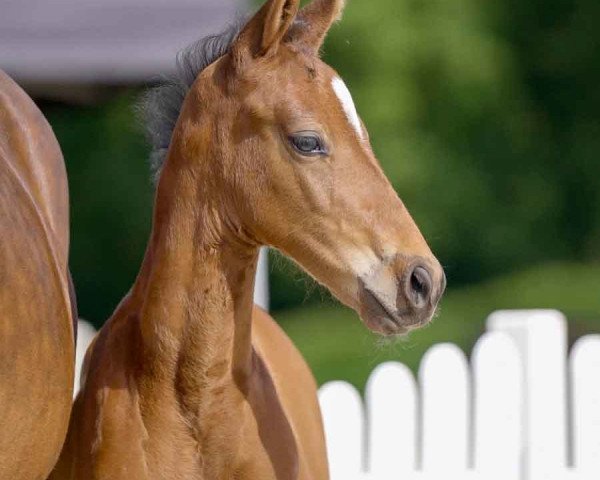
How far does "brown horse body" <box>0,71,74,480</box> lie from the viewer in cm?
286

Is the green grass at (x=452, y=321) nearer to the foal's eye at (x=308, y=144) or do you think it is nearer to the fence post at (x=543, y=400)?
the fence post at (x=543, y=400)

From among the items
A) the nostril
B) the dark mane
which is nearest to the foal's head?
the nostril

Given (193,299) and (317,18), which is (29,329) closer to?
(193,299)

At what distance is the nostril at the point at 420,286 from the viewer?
3061 mm

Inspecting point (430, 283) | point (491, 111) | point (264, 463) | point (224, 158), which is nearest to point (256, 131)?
point (224, 158)

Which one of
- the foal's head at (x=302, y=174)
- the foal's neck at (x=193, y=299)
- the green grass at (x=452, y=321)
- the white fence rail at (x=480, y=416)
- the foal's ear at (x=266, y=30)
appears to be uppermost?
the foal's ear at (x=266, y=30)

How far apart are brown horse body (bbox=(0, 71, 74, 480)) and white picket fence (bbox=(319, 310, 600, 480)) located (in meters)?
1.95

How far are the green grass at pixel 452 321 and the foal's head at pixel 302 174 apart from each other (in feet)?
14.6

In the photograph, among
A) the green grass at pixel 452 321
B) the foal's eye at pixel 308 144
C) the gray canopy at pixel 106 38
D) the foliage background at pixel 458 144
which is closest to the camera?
the foal's eye at pixel 308 144

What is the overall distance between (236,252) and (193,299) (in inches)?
6.1

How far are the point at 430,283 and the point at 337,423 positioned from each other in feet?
7.01

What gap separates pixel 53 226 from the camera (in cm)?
352

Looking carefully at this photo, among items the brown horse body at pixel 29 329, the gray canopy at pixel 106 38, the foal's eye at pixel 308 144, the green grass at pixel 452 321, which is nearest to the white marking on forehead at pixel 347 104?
the foal's eye at pixel 308 144

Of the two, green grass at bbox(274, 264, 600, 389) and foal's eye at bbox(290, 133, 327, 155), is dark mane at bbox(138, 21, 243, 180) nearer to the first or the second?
foal's eye at bbox(290, 133, 327, 155)
